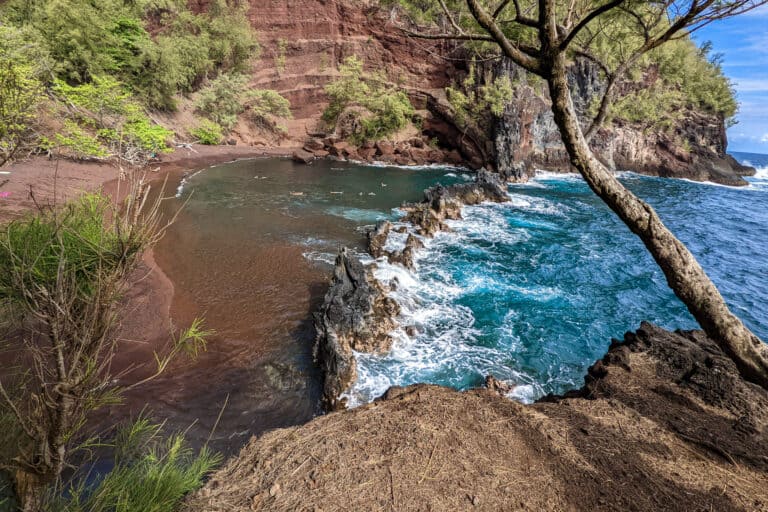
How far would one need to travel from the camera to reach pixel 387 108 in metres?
33.6

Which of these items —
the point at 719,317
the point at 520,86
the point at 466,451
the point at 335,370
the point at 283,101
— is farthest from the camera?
the point at 283,101

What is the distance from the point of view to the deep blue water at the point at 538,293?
22.7 feet

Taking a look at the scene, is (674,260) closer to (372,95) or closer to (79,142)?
(79,142)

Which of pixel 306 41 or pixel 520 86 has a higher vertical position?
pixel 306 41

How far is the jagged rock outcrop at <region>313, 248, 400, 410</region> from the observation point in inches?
241

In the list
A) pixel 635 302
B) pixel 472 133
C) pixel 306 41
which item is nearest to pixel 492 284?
pixel 635 302

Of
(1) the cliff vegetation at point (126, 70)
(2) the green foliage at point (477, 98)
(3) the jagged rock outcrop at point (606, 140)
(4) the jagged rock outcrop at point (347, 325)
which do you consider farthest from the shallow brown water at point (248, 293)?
(2) the green foliage at point (477, 98)

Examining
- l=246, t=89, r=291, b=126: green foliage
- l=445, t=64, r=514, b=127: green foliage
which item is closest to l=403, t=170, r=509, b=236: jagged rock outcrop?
l=445, t=64, r=514, b=127: green foliage

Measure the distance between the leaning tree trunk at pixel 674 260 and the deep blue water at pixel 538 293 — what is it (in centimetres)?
406

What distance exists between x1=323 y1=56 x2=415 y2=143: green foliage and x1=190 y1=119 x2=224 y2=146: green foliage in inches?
493

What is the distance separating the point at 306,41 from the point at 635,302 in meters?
43.2

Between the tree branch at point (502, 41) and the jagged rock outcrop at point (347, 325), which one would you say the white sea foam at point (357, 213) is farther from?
the tree branch at point (502, 41)

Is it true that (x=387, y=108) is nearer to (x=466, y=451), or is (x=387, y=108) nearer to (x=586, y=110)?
(x=586, y=110)

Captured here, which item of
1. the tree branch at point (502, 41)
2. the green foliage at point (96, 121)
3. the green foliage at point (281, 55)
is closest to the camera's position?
the tree branch at point (502, 41)
